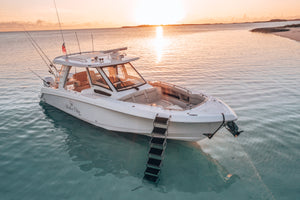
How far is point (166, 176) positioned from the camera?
541 cm

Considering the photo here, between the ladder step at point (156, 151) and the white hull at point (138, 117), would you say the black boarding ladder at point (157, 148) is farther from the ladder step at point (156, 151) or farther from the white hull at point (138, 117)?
the white hull at point (138, 117)

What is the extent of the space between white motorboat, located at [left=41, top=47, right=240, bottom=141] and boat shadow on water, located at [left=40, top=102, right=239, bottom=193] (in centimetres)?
61

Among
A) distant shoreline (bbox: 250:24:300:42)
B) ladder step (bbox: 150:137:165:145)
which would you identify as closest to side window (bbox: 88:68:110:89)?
ladder step (bbox: 150:137:165:145)

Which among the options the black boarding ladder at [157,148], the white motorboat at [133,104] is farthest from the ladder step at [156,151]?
the white motorboat at [133,104]

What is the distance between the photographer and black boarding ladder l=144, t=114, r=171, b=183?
17.1 feet

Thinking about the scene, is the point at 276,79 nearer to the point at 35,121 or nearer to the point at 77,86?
the point at 77,86

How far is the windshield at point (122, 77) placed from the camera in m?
7.37

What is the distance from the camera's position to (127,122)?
21.1 feet

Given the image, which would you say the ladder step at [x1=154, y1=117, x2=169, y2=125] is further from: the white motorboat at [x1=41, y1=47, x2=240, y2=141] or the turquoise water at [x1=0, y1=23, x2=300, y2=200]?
the turquoise water at [x1=0, y1=23, x2=300, y2=200]

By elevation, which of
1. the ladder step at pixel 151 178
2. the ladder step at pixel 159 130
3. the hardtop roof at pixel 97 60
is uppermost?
the hardtop roof at pixel 97 60

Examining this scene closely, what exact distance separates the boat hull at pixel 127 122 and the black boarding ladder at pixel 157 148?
24cm

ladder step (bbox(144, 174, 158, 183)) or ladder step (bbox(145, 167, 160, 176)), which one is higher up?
ladder step (bbox(145, 167, 160, 176))

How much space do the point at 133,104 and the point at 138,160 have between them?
5.84ft

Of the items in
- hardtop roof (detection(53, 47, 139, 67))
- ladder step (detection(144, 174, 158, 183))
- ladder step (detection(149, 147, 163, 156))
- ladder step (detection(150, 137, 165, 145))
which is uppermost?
hardtop roof (detection(53, 47, 139, 67))
